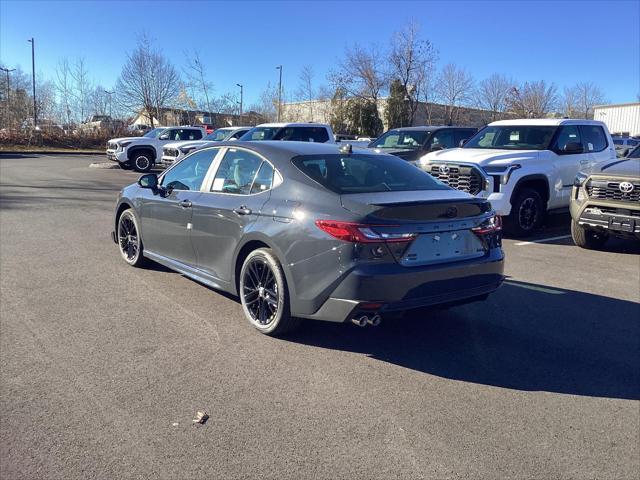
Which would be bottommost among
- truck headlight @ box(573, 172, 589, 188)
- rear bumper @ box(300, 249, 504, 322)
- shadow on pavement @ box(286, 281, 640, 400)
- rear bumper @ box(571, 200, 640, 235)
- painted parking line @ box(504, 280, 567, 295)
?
shadow on pavement @ box(286, 281, 640, 400)

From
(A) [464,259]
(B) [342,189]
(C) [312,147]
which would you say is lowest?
(A) [464,259]

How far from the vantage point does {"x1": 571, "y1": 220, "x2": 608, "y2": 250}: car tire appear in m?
9.05

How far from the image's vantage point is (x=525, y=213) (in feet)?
32.8

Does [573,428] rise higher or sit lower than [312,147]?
lower

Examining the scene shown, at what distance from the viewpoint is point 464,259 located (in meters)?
4.47

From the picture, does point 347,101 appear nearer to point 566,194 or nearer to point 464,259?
point 566,194

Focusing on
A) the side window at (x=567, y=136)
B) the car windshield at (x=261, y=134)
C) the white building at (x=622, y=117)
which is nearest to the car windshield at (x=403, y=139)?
the car windshield at (x=261, y=134)

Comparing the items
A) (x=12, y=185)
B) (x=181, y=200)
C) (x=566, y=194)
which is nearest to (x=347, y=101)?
(x=12, y=185)

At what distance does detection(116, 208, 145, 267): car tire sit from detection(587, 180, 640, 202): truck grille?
6529mm

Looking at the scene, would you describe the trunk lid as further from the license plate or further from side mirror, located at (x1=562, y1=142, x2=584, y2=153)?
side mirror, located at (x1=562, y1=142, x2=584, y2=153)

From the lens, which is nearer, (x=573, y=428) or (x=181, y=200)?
(x=573, y=428)

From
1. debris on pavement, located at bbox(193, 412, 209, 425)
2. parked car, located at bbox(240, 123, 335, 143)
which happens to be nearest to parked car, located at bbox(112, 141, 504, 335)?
debris on pavement, located at bbox(193, 412, 209, 425)

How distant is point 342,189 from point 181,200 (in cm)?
205

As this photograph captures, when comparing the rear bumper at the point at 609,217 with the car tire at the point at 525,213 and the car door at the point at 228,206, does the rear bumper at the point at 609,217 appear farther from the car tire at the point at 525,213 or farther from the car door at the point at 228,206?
the car door at the point at 228,206
